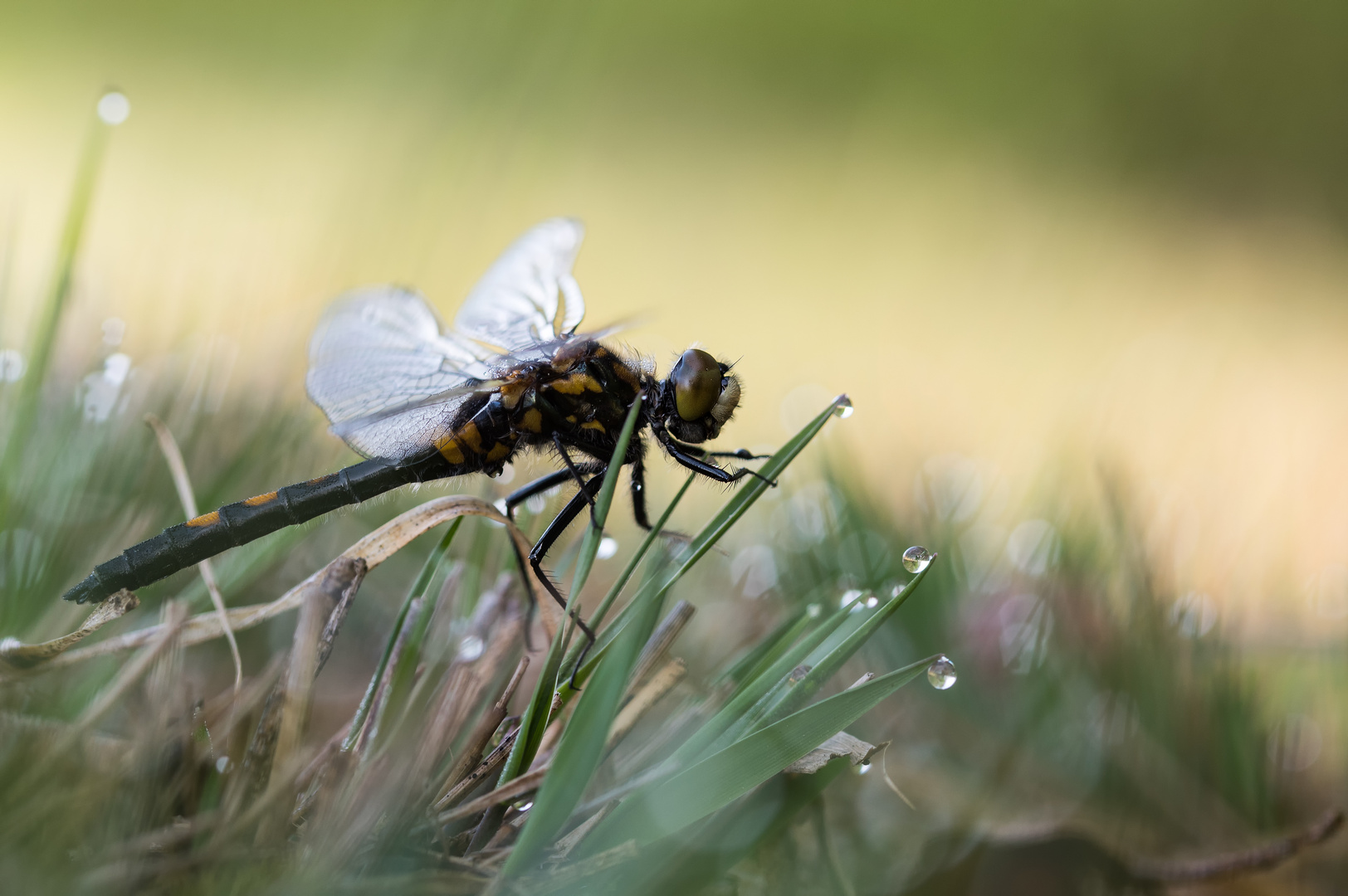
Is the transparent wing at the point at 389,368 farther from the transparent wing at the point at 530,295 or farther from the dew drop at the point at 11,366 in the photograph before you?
the dew drop at the point at 11,366

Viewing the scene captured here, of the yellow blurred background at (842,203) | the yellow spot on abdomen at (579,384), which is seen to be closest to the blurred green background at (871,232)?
the yellow blurred background at (842,203)

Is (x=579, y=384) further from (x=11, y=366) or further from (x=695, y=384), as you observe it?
(x=11, y=366)

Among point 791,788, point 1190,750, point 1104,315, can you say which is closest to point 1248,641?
point 1190,750

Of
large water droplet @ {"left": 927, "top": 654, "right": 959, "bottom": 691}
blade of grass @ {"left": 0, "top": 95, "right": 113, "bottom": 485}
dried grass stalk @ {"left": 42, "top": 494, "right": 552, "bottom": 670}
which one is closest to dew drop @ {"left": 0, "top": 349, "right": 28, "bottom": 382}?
blade of grass @ {"left": 0, "top": 95, "right": 113, "bottom": 485}

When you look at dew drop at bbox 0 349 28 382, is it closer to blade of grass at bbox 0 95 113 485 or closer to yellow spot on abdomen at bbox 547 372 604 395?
blade of grass at bbox 0 95 113 485

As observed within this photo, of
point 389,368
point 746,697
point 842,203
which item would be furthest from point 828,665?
point 842,203

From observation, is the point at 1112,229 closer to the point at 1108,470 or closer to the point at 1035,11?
the point at 1035,11
